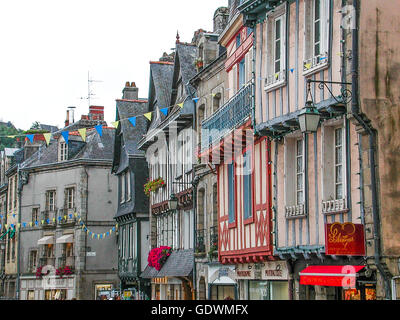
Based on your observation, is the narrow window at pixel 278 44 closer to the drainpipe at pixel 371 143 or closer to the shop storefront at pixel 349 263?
the drainpipe at pixel 371 143

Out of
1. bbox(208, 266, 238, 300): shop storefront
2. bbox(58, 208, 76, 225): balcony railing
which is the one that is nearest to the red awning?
bbox(208, 266, 238, 300): shop storefront

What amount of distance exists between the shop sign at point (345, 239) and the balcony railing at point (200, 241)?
1086 cm

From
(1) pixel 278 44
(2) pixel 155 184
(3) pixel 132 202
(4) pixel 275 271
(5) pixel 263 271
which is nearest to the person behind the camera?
(1) pixel 278 44

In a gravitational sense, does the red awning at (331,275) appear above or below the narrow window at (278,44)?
below

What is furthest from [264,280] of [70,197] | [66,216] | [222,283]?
[70,197]

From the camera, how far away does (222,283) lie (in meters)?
19.7

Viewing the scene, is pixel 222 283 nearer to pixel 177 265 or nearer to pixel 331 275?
pixel 177 265

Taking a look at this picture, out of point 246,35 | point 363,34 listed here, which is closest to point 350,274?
point 363,34

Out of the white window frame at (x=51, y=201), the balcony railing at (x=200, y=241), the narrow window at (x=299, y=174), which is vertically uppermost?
the white window frame at (x=51, y=201)

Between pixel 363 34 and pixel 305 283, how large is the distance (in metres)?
4.34

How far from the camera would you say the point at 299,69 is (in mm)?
13250

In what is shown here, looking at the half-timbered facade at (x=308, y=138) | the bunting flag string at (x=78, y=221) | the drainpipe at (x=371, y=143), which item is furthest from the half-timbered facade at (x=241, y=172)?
the bunting flag string at (x=78, y=221)

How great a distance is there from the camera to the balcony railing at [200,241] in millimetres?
21891

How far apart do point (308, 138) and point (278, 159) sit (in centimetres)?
136
